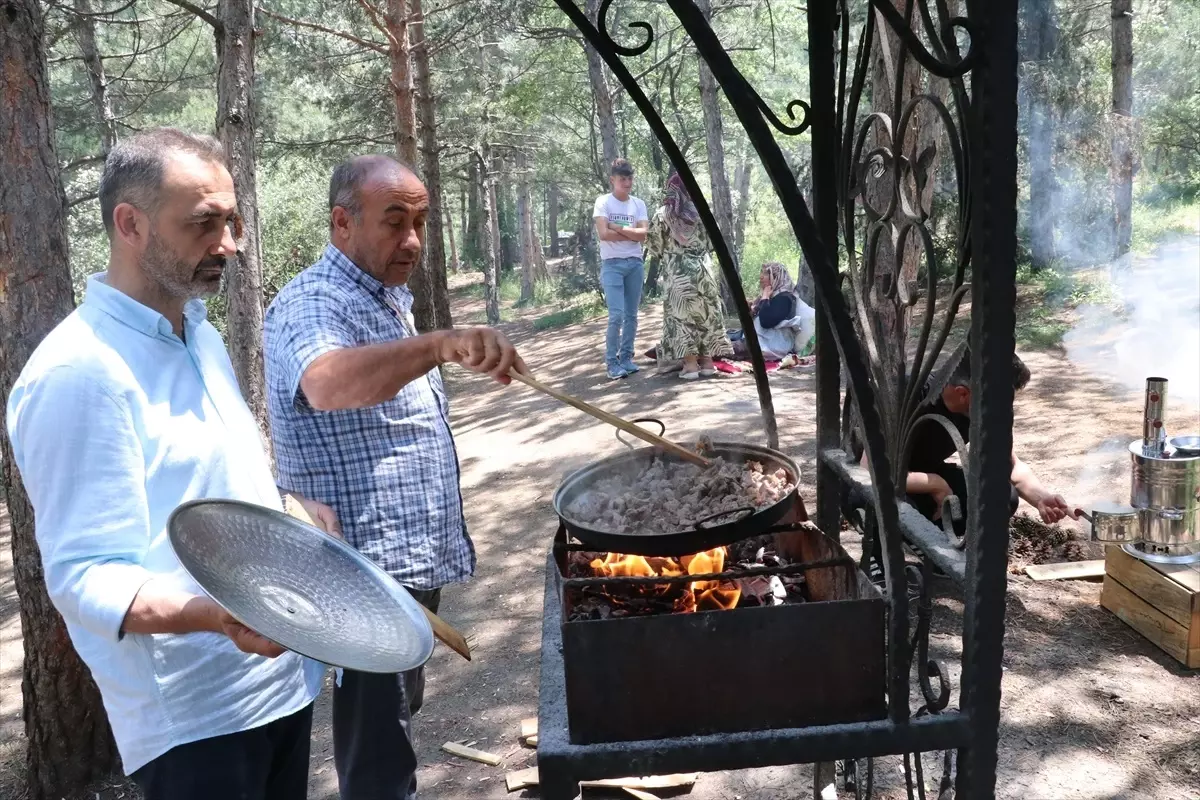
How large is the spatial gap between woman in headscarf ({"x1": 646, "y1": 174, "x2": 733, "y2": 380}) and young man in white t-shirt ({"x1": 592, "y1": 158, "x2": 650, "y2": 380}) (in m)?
0.24

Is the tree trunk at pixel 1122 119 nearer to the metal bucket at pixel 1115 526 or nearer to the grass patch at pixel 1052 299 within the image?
the grass patch at pixel 1052 299

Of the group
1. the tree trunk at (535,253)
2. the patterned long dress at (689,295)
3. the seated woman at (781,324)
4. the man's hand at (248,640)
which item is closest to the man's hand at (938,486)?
the man's hand at (248,640)

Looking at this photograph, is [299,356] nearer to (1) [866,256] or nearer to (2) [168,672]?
(2) [168,672]

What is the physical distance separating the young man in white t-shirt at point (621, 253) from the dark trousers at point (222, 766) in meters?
7.43

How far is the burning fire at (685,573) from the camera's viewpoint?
1.96 metres

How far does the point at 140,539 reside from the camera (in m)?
1.67

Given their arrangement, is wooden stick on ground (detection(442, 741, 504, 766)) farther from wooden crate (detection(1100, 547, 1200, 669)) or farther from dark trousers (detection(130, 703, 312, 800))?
wooden crate (detection(1100, 547, 1200, 669))

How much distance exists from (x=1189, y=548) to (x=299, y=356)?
3.56 metres

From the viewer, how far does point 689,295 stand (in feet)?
29.4

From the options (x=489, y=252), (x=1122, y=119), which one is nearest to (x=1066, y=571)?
(x=1122, y=119)

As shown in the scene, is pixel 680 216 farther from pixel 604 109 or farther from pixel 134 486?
pixel 134 486

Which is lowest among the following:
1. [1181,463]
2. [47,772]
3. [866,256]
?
[47,772]

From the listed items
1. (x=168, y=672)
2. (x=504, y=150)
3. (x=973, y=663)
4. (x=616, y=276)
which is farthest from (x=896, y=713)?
(x=504, y=150)

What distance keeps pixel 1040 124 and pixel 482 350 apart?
50.8 feet
